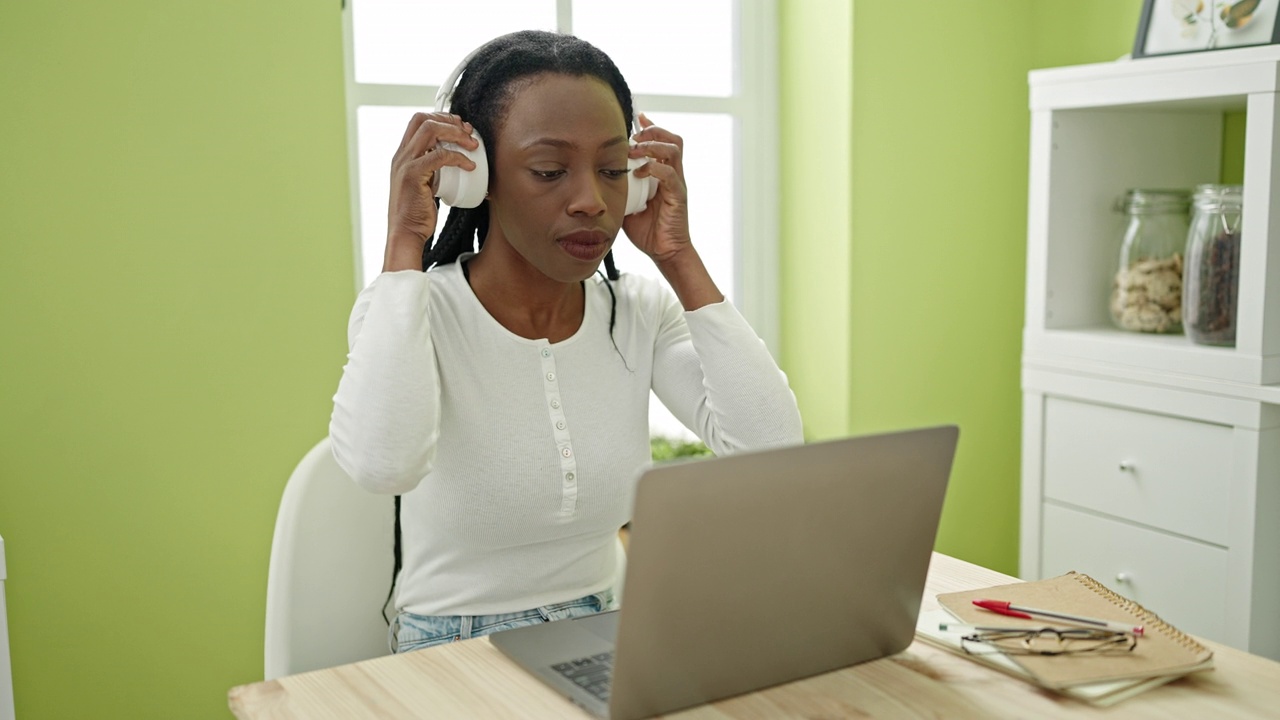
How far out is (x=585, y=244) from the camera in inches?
50.8

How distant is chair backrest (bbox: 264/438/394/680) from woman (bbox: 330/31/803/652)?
3 centimetres

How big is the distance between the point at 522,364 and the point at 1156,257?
144cm

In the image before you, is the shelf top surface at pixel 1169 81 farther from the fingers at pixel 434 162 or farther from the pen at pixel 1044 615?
the fingers at pixel 434 162

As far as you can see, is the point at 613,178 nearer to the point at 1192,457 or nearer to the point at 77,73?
the point at 77,73

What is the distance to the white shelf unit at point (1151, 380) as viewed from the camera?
1.97 meters

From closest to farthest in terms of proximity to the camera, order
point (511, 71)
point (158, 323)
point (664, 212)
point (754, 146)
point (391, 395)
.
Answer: point (391, 395), point (511, 71), point (664, 212), point (158, 323), point (754, 146)

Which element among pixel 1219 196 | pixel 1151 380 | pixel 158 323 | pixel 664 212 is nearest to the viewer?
pixel 664 212

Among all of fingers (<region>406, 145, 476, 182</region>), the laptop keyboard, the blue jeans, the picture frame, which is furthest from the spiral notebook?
the picture frame

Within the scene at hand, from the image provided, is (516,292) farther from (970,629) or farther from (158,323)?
(158,323)

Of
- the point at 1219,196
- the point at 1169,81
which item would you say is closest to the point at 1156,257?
the point at 1219,196

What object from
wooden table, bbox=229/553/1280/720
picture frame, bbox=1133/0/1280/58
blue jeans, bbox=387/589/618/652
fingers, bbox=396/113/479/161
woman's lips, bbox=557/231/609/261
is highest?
picture frame, bbox=1133/0/1280/58

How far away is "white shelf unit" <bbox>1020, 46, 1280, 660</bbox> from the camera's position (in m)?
1.97

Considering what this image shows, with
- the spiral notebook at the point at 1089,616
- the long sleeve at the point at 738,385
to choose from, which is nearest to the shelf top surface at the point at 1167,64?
the long sleeve at the point at 738,385

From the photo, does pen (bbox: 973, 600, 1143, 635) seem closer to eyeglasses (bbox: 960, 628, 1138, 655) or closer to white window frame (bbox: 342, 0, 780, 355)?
eyeglasses (bbox: 960, 628, 1138, 655)
